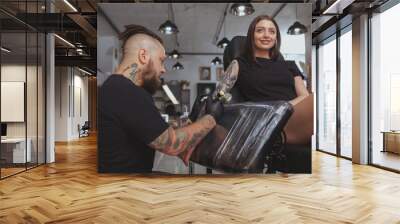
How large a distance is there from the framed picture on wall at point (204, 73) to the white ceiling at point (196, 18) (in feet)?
0.98

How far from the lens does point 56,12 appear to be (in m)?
7.73

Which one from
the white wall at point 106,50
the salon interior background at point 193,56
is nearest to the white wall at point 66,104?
the salon interior background at point 193,56

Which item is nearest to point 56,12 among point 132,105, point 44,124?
point 44,124

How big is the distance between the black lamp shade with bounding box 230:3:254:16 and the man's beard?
5.33ft

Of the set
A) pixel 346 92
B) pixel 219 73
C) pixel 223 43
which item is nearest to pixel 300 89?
pixel 219 73

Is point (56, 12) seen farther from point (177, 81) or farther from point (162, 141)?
point (162, 141)

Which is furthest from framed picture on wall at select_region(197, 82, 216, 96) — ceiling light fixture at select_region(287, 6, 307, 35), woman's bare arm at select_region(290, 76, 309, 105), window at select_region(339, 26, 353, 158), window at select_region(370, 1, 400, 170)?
window at select_region(339, 26, 353, 158)

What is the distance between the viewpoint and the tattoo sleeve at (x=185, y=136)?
20.8 ft

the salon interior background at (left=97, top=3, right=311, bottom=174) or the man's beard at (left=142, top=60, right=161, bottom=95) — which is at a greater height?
the salon interior background at (left=97, top=3, right=311, bottom=174)

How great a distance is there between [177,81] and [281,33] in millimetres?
1961

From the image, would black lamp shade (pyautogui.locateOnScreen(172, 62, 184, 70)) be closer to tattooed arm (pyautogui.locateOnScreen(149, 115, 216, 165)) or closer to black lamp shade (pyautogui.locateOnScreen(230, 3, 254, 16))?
tattooed arm (pyautogui.locateOnScreen(149, 115, 216, 165))

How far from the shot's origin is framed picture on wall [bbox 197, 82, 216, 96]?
6.51 metres

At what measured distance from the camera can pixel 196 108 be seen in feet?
21.3

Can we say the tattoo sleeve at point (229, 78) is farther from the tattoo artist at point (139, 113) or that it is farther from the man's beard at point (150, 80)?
the man's beard at point (150, 80)
